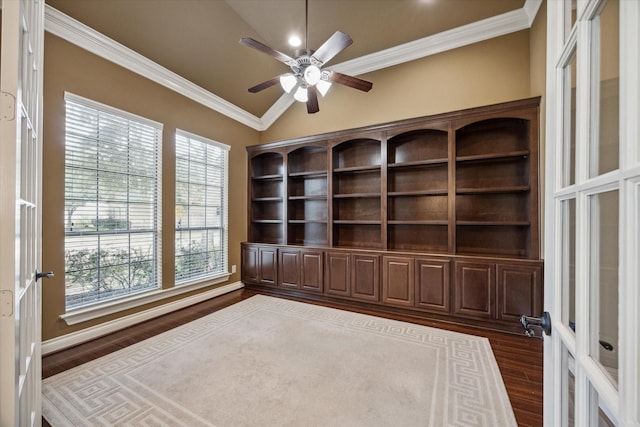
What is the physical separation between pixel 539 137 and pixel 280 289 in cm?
397

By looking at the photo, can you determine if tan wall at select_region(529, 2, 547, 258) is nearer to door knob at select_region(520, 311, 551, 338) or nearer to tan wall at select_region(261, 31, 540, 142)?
tan wall at select_region(261, 31, 540, 142)

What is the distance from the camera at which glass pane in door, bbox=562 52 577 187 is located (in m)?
0.77

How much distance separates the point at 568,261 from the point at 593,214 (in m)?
0.22

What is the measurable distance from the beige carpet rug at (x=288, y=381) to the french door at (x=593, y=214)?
44.0 inches

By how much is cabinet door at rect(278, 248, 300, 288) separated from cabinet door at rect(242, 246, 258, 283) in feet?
1.69

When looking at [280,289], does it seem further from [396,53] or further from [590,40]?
[590,40]

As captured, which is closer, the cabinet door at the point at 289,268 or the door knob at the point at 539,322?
the door knob at the point at 539,322

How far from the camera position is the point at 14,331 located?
2.83 feet

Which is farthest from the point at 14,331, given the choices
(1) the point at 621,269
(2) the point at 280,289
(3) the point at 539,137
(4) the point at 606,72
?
(3) the point at 539,137

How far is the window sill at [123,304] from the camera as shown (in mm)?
2766

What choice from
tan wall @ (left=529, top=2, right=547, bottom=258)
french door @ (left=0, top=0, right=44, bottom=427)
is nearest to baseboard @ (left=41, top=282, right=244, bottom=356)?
french door @ (left=0, top=0, right=44, bottom=427)

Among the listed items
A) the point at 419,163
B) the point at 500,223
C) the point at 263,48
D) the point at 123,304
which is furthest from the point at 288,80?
the point at 123,304

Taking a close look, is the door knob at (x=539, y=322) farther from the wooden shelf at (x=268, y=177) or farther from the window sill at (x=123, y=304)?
the wooden shelf at (x=268, y=177)

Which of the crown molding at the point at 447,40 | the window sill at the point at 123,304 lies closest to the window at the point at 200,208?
the window sill at the point at 123,304
